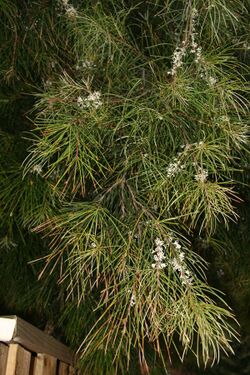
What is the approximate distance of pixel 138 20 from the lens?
107 centimetres

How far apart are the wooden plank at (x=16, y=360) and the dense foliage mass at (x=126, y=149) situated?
0.11 m

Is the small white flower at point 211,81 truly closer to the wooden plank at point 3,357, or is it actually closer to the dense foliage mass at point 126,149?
the dense foliage mass at point 126,149

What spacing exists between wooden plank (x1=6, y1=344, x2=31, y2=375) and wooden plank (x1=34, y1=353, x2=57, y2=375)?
8cm

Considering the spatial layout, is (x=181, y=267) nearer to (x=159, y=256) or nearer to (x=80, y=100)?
(x=159, y=256)

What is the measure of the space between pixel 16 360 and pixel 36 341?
0.14 metres

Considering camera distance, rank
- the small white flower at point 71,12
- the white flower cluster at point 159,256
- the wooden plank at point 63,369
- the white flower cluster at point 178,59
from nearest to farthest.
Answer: the white flower cluster at point 159,256, the white flower cluster at point 178,59, the small white flower at point 71,12, the wooden plank at point 63,369

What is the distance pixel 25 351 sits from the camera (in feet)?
2.74

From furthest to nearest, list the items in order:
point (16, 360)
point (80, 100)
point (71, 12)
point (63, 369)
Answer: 1. point (63, 369)
2. point (71, 12)
3. point (80, 100)
4. point (16, 360)

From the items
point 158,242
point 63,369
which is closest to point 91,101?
point 158,242

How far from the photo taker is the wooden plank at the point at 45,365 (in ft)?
3.00

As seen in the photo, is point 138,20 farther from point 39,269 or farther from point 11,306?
point 11,306

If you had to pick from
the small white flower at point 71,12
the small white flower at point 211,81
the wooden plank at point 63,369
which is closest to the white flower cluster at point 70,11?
the small white flower at point 71,12

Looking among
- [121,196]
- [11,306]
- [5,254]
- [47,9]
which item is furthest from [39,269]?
[47,9]

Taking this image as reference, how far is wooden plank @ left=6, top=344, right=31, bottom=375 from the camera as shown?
2.55 ft
